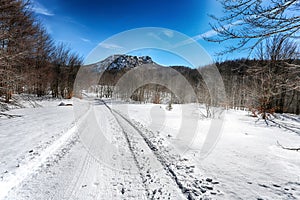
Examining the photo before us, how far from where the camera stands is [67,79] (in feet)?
112

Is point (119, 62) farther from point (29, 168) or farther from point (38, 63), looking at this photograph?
point (29, 168)

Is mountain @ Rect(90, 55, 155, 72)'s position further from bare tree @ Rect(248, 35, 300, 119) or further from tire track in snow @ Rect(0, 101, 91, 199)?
bare tree @ Rect(248, 35, 300, 119)

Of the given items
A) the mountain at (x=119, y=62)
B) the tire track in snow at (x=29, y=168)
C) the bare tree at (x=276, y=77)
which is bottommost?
the tire track in snow at (x=29, y=168)

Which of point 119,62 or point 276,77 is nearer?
point 276,77

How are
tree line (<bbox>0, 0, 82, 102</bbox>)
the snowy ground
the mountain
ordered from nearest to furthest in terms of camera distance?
the snowy ground
tree line (<bbox>0, 0, 82, 102</bbox>)
the mountain

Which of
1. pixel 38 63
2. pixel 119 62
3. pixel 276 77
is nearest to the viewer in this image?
pixel 276 77

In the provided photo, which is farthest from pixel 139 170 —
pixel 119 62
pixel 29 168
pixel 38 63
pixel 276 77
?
pixel 119 62

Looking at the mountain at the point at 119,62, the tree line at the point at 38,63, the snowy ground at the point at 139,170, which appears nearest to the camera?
the snowy ground at the point at 139,170

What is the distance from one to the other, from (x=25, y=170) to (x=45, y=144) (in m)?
1.94

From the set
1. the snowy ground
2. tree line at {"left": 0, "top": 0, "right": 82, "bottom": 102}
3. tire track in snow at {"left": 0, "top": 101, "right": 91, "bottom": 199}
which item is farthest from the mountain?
the snowy ground

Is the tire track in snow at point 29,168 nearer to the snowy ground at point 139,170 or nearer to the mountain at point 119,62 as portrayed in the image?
the snowy ground at point 139,170

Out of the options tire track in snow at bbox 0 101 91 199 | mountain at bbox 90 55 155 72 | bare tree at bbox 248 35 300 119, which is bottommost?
tire track in snow at bbox 0 101 91 199

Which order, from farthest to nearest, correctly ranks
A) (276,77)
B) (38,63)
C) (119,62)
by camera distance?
(119,62) < (38,63) < (276,77)

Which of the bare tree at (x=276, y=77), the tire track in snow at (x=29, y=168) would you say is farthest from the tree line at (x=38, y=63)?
the bare tree at (x=276, y=77)
